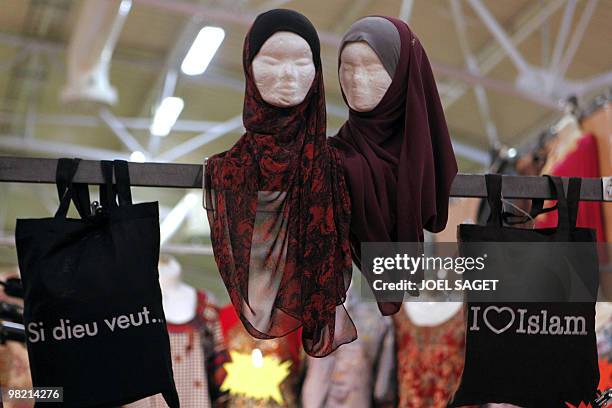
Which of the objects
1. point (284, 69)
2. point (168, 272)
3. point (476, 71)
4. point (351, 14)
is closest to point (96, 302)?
point (284, 69)

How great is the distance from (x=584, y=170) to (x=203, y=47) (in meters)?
4.30

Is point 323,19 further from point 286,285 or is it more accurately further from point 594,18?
point 286,285

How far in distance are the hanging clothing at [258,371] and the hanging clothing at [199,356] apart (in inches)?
1.2

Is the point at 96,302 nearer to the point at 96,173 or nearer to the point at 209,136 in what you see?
the point at 96,173

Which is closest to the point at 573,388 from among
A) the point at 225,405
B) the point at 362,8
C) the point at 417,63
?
the point at 417,63

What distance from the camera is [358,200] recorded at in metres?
1.54

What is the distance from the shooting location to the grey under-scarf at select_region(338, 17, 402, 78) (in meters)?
1.57

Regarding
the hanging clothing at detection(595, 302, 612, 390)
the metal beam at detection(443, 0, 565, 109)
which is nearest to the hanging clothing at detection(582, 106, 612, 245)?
the hanging clothing at detection(595, 302, 612, 390)

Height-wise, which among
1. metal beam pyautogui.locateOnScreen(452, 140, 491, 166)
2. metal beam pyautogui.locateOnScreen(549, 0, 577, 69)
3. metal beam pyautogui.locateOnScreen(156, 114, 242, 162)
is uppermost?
metal beam pyautogui.locateOnScreen(156, 114, 242, 162)

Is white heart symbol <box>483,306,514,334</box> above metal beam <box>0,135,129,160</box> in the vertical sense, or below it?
below

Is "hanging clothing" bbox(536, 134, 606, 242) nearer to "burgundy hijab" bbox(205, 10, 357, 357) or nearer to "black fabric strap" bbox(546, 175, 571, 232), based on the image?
"black fabric strap" bbox(546, 175, 571, 232)

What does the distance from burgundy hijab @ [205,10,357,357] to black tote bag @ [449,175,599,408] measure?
0.87 feet

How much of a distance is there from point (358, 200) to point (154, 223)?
1.24ft

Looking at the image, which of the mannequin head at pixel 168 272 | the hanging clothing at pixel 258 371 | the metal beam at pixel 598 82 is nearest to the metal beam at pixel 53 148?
the metal beam at pixel 598 82
